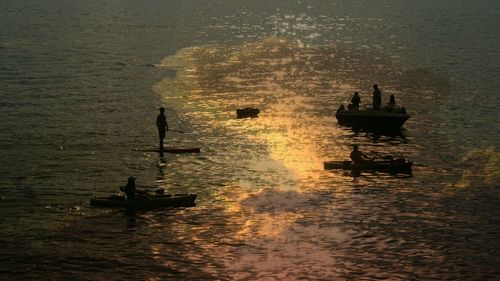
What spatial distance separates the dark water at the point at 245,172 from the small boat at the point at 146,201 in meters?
0.53

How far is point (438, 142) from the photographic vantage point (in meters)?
56.1

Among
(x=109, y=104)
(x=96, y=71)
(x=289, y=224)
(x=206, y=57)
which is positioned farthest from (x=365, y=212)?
(x=206, y=57)

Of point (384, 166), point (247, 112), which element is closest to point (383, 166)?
point (384, 166)

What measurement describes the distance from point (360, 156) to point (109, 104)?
30.0 meters

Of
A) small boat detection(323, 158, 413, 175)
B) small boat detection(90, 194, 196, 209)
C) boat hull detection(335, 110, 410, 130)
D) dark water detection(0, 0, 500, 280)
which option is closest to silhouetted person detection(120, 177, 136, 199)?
small boat detection(90, 194, 196, 209)

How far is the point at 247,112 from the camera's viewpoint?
210 ft

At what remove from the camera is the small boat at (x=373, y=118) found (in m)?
59.1

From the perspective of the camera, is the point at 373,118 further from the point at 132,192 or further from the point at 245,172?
the point at 132,192

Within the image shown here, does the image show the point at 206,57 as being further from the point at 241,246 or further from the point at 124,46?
the point at 241,246

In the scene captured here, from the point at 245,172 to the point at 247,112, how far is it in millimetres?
16743

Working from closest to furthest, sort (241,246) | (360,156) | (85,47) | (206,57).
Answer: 1. (241,246)
2. (360,156)
3. (206,57)
4. (85,47)

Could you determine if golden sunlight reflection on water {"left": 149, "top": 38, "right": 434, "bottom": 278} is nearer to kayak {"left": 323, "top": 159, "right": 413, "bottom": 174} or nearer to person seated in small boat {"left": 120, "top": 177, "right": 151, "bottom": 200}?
kayak {"left": 323, "top": 159, "right": 413, "bottom": 174}

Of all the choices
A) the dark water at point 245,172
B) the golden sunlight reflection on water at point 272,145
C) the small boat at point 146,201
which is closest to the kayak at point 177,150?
the golden sunlight reflection on water at point 272,145

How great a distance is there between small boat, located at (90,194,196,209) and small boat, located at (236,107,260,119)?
23.4 metres
